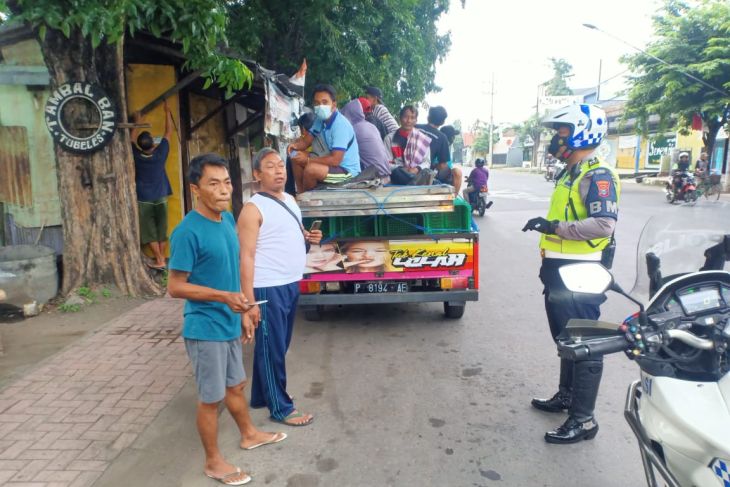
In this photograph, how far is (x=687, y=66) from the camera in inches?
814

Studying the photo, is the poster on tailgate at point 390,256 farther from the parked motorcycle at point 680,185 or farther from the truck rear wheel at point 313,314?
the parked motorcycle at point 680,185

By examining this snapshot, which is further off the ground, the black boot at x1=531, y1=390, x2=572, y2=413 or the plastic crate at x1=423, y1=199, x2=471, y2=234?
the plastic crate at x1=423, y1=199, x2=471, y2=234

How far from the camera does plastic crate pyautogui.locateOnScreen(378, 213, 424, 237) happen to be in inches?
196

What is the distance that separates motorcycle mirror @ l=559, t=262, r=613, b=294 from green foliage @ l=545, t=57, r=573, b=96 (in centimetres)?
6200

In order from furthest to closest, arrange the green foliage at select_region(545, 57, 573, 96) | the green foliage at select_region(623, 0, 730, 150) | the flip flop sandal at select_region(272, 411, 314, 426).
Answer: the green foliage at select_region(545, 57, 573, 96) < the green foliage at select_region(623, 0, 730, 150) < the flip flop sandal at select_region(272, 411, 314, 426)

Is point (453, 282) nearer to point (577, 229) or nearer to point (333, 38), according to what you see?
point (577, 229)

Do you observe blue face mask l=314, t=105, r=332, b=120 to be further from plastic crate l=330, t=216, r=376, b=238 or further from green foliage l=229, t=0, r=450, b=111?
green foliage l=229, t=0, r=450, b=111

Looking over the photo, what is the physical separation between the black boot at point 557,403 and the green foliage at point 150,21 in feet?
13.7

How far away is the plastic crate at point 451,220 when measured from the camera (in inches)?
197

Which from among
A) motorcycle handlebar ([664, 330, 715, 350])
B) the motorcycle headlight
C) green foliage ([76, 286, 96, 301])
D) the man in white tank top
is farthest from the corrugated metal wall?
the motorcycle headlight

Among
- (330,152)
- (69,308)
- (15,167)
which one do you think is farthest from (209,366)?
(15,167)

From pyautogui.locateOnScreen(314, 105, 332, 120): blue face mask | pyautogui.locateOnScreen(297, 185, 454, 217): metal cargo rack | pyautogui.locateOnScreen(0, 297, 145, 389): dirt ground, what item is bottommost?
pyautogui.locateOnScreen(0, 297, 145, 389): dirt ground

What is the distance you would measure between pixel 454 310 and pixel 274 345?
274 centimetres

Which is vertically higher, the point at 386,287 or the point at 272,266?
the point at 272,266
